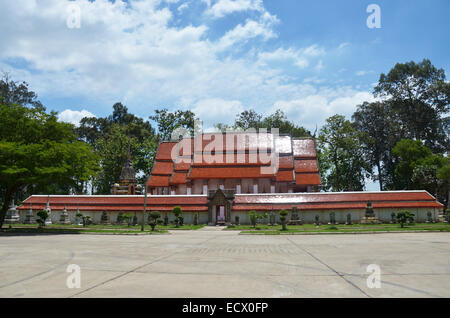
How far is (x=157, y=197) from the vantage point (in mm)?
45094

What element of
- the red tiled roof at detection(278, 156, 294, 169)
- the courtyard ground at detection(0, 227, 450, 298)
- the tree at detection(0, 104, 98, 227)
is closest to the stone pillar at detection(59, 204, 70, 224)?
the tree at detection(0, 104, 98, 227)

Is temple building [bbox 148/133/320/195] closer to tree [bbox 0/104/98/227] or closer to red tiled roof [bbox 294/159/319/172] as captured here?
red tiled roof [bbox 294/159/319/172]

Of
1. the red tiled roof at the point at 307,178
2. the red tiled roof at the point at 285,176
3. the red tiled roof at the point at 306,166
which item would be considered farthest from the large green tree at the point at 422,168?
the red tiled roof at the point at 285,176

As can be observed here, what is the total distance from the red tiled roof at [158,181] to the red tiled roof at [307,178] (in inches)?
823

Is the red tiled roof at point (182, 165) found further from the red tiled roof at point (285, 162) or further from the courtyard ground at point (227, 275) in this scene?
the courtyard ground at point (227, 275)

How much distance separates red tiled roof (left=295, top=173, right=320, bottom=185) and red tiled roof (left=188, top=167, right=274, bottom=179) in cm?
462

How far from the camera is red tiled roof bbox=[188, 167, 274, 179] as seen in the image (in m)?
50.1

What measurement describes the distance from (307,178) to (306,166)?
2.86 m

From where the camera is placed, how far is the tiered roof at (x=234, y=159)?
50.6 metres

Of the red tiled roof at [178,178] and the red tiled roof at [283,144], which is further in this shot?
the red tiled roof at [283,144]

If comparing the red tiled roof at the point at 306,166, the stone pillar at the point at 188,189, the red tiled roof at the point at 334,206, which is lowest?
the red tiled roof at the point at 334,206
